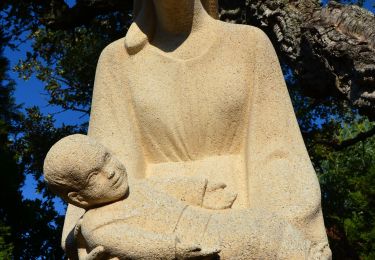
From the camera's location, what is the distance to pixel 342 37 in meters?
7.00

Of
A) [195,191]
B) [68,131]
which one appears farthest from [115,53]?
[68,131]

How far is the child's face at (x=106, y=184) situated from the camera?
121 inches

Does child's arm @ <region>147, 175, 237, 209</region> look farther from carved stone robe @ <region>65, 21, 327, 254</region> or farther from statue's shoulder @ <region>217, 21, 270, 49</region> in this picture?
statue's shoulder @ <region>217, 21, 270, 49</region>

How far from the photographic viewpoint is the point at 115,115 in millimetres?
3947

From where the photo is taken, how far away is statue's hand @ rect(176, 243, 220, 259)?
2.94 m

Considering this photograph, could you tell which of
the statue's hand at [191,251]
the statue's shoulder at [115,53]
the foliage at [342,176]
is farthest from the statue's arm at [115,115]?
the foliage at [342,176]

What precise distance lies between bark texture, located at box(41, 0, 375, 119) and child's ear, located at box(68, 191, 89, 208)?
4.13 meters

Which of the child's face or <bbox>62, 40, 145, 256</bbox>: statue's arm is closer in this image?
the child's face

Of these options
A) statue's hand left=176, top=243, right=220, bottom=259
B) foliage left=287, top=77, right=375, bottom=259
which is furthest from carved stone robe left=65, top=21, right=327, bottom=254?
foliage left=287, top=77, right=375, bottom=259

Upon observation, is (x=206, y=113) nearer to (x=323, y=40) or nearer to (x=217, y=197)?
(x=217, y=197)

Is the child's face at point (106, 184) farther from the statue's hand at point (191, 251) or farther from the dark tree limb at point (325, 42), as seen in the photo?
the dark tree limb at point (325, 42)

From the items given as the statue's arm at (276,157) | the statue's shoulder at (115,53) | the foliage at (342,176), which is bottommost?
the foliage at (342,176)

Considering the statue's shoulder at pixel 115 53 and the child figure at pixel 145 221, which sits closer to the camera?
the child figure at pixel 145 221

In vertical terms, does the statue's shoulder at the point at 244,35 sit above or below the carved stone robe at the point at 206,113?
above
